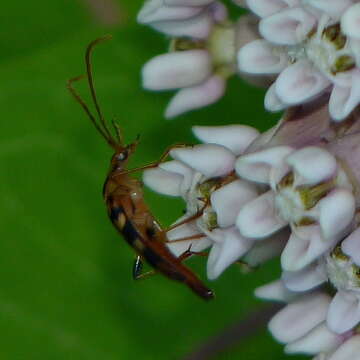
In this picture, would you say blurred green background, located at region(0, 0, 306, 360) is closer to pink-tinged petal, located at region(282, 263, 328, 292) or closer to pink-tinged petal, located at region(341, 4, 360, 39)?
pink-tinged petal, located at region(282, 263, 328, 292)

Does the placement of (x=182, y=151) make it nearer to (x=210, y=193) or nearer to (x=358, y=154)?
(x=210, y=193)

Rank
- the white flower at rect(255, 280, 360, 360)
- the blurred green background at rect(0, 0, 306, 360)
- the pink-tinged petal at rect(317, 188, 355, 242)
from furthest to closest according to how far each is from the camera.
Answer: the blurred green background at rect(0, 0, 306, 360) → the white flower at rect(255, 280, 360, 360) → the pink-tinged petal at rect(317, 188, 355, 242)

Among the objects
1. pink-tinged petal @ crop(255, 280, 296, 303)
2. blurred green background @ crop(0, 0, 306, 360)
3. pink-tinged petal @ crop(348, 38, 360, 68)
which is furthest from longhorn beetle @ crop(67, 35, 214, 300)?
blurred green background @ crop(0, 0, 306, 360)

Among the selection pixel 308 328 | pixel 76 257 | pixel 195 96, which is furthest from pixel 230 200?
pixel 76 257

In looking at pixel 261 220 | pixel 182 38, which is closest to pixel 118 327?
pixel 182 38

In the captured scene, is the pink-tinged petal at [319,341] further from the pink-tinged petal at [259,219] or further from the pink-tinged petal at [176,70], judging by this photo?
the pink-tinged petal at [176,70]

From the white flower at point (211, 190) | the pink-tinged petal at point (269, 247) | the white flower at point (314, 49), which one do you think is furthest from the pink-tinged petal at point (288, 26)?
the pink-tinged petal at point (269, 247)

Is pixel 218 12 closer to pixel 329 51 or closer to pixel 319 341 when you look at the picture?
pixel 329 51
